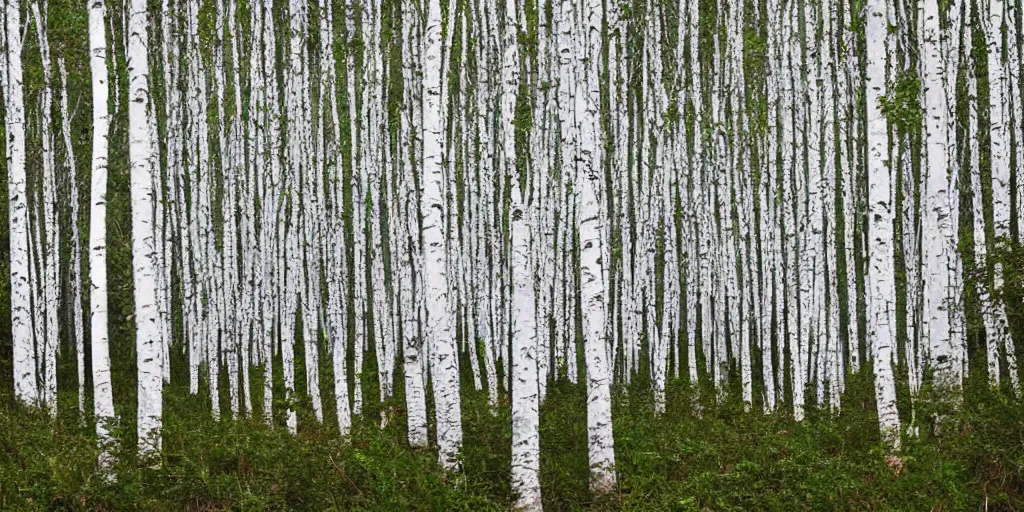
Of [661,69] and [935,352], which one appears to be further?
[661,69]

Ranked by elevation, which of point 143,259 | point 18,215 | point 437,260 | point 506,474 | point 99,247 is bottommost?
point 506,474

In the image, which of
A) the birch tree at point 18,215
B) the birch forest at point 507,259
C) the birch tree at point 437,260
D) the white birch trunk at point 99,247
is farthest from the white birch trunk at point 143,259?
the birch tree at point 18,215

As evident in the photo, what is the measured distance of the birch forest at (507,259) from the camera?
783 cm

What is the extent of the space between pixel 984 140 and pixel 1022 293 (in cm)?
1399

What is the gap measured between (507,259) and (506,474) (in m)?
8.72

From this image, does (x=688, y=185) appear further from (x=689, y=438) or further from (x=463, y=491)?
(x=463, y=491)

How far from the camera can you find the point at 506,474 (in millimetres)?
8391

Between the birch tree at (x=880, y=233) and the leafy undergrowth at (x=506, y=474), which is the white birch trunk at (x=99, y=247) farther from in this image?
the birch tree at (x=880, y=233)

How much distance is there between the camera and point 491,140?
1545 cm

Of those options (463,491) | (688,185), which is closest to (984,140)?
(688,185)

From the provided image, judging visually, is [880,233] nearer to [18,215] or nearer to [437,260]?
[437,260]

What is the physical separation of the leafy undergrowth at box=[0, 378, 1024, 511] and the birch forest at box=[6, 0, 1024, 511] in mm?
41

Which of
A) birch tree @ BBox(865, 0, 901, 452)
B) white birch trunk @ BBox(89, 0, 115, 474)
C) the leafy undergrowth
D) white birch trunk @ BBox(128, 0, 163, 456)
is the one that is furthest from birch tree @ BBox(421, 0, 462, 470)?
birch tree @ BBox(865, 0, 901, 452)

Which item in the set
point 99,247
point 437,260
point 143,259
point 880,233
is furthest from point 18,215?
point 880,233
